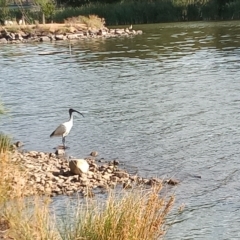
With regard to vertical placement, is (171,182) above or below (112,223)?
below

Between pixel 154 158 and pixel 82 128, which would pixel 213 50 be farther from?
pixel 154 158

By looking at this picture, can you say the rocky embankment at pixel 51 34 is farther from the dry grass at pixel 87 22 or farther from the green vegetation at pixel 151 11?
the green vegetation at pixel 151 11

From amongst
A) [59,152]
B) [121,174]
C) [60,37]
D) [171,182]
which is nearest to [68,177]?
[121,174]

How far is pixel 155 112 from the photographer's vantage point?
60.6 feet

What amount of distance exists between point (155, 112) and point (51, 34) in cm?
3244

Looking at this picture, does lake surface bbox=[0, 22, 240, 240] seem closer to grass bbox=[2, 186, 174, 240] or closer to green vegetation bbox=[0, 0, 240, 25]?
grass bbox=[2, 186, 174, 240]

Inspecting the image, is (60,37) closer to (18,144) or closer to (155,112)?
(155,112)

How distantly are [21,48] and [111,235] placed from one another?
3727 cm

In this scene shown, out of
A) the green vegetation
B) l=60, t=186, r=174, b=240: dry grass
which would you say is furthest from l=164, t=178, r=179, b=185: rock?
the green vegetation

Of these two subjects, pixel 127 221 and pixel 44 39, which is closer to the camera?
pixel 127 221

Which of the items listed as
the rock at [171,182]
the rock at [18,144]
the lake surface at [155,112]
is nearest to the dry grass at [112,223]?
the lake surface at [155,112]

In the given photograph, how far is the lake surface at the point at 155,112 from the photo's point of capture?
10.9 meters

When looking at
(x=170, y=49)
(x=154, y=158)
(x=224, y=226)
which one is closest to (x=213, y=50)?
(x=170, y=49)

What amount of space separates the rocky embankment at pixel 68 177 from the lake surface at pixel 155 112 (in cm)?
66
